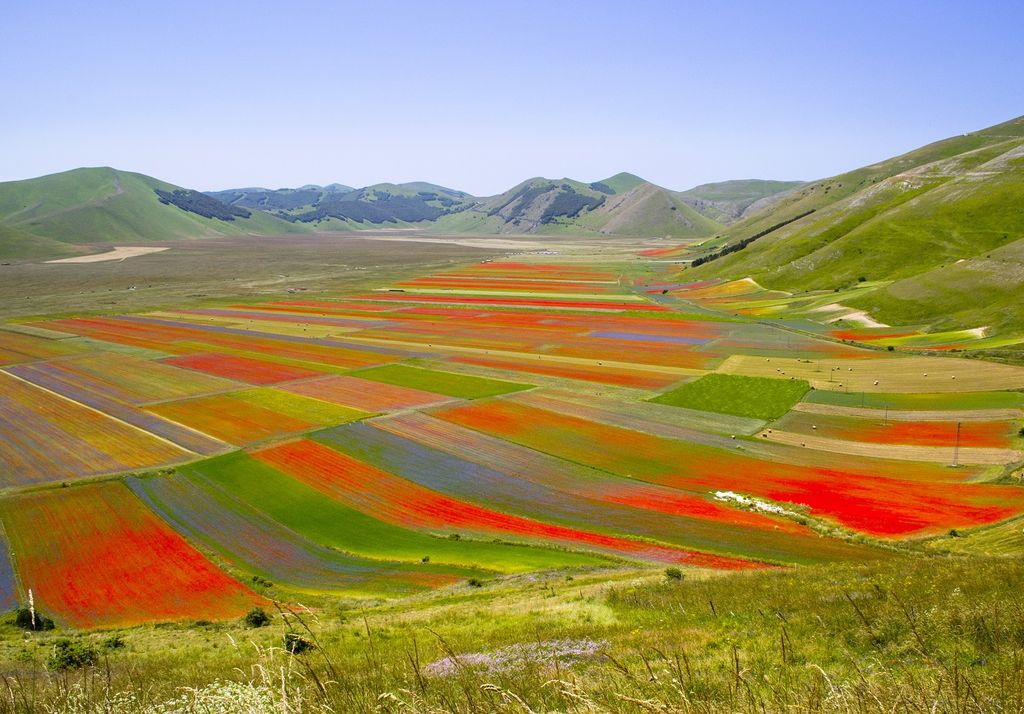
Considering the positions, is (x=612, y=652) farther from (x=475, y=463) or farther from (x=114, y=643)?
(x=475, y=463)

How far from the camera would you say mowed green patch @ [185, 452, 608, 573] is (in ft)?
118

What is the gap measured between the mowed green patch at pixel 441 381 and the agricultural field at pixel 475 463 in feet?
1.80

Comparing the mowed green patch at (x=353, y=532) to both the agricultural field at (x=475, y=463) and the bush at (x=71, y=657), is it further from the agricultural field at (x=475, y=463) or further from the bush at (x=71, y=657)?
the bush at (x=71, y=657)

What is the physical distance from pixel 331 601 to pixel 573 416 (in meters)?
35.6

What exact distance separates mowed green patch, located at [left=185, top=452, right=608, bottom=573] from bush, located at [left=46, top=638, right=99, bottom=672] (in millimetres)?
16055

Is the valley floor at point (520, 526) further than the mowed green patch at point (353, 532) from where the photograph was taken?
No

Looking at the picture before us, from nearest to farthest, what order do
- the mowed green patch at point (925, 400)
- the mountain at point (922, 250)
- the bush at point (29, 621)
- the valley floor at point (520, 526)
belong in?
the valley floor at point (520, 526), the bush at point (29, 621), the mowed green patch at point (925, 400), the mountain at point (922, 250)

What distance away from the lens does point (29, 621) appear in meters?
29.3

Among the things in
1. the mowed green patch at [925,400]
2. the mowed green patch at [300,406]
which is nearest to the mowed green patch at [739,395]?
the mowed green patch at [925,400]

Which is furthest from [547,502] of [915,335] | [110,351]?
[110,351]

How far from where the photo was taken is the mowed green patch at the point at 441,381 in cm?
7356

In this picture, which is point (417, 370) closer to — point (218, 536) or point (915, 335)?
point (218, 536)

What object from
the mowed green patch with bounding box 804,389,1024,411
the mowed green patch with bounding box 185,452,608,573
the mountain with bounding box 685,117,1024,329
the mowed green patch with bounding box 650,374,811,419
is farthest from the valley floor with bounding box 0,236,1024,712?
the mountain with bounding box 685,117,1024,329

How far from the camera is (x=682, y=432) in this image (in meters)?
57.5
